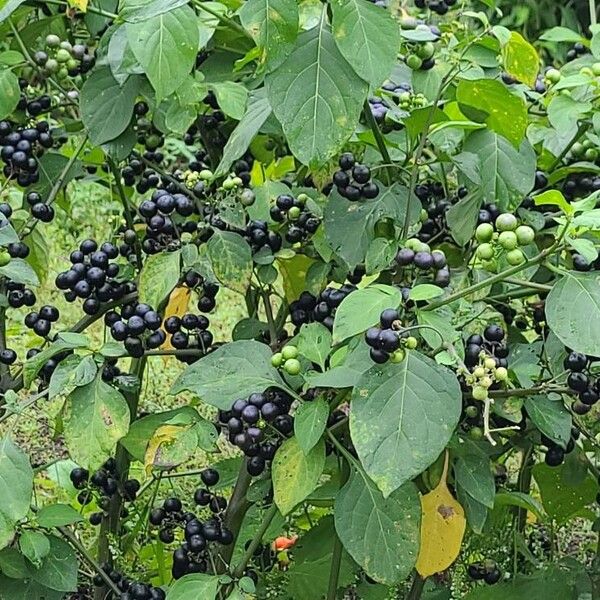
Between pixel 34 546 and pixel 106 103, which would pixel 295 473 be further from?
pixel 106 103

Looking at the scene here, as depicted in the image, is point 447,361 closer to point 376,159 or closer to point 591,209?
point 591,209

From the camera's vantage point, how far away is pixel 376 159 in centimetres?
165

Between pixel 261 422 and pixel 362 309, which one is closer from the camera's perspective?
pixel 362 309

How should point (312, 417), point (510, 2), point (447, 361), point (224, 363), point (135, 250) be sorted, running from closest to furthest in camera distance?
1. point (447, 361)
2. point (312, 417)
3. point (224, 363)
4. point (135, 250)
5. point (510, 2)

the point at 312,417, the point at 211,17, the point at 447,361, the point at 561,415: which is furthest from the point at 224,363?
the point at 211,17

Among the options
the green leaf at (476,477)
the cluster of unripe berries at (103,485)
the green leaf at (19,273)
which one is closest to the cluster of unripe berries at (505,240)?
the green leaf at (476,477)

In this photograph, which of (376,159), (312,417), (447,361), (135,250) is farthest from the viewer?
(135,250)

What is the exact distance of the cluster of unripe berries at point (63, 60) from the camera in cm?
189

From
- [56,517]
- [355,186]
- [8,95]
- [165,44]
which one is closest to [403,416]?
[355,186]

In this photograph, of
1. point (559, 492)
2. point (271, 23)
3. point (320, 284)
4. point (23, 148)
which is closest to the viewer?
point (271, 23)

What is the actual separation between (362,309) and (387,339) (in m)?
0.05

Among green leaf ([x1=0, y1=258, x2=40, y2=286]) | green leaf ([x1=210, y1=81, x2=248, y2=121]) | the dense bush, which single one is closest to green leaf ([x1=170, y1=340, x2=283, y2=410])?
the dense bush

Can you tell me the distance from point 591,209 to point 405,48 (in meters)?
0.60

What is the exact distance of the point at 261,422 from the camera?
4.68 feet
